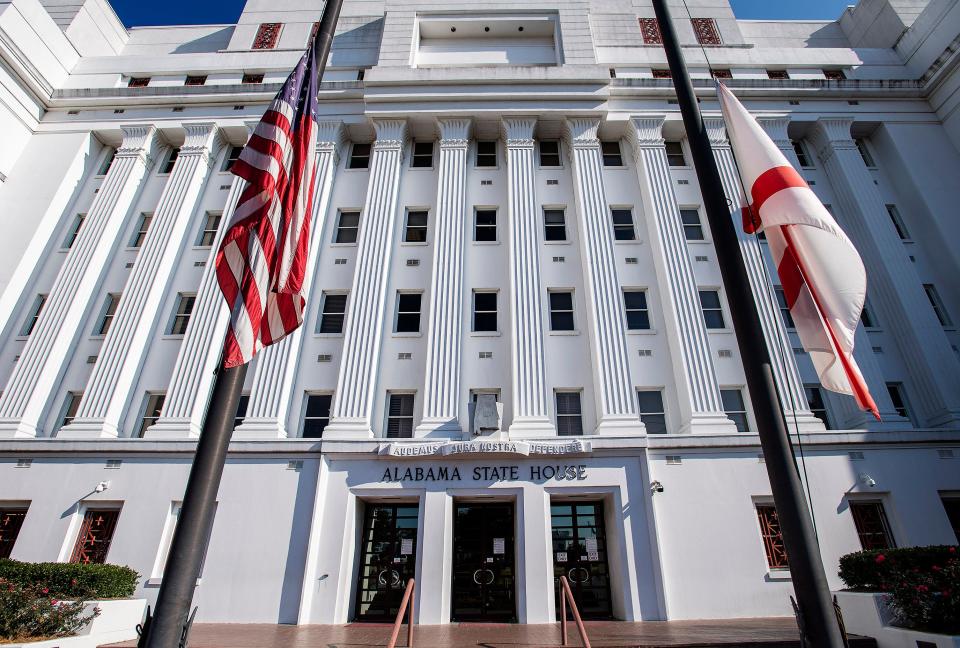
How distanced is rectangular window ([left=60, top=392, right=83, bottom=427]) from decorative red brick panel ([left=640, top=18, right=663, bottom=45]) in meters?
29.9

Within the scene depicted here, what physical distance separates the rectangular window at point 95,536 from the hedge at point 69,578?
4745 millimetres

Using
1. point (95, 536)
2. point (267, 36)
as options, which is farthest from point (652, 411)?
point (267, 36)

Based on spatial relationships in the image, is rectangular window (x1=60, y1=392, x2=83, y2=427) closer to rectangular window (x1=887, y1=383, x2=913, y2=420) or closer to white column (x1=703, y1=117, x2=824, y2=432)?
white column (x1=703, y1=117, x2=824, y2=432)

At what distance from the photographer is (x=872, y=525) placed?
16141 millimetres

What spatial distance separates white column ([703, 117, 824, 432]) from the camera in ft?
56.5

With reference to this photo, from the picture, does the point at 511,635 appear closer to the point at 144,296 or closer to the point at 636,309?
the point at 636,309

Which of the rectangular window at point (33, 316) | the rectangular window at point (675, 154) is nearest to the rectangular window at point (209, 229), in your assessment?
the rectangular window at point (33, 316)

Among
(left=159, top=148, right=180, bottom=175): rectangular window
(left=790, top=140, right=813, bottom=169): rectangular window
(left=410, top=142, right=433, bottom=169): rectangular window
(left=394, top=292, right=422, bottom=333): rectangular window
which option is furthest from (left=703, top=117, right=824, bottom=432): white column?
(left=159, top=148, right=180, bottom=175): rectangular window

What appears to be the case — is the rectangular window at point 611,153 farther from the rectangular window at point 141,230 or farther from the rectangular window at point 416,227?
the rectangular window at point 141,230

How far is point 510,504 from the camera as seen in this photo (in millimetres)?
16891

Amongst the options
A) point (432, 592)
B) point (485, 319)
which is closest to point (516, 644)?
point (432, 592)

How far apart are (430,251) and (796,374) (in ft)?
45.4

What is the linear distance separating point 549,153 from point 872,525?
1822 cm

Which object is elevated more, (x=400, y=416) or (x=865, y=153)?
(x=865, y=153)
